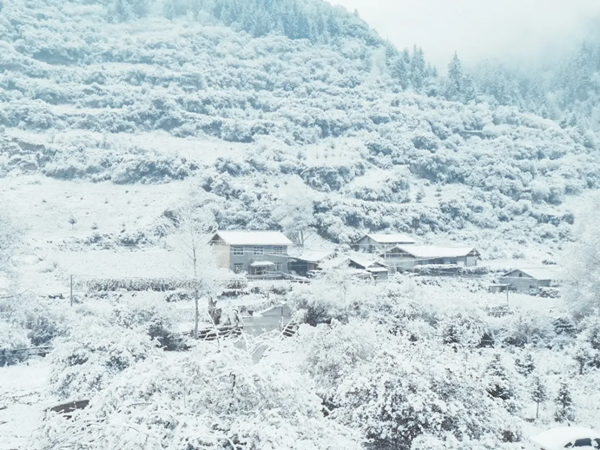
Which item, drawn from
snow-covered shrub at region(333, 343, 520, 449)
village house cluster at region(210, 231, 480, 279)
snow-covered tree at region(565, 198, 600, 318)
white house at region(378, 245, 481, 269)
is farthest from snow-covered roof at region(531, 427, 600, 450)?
white house at region(378, 245, 481, 269)

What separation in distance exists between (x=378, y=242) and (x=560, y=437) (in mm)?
49567

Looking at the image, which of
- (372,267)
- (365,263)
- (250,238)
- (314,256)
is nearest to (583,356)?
(372,267)

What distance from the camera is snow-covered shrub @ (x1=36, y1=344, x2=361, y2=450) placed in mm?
6891

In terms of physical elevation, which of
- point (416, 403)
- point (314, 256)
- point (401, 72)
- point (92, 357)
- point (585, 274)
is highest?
point (401, 72)

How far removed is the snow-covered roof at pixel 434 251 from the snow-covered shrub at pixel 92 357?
45.5m

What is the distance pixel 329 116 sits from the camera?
4313 inches

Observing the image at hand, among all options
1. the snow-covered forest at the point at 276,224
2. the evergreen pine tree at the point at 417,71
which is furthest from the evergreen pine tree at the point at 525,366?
the evergreen pine tree at the point at 417,71

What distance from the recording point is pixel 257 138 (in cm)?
9650

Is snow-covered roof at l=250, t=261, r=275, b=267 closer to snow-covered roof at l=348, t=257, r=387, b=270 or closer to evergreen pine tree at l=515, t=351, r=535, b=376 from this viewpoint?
snow-covered roof at l=348, t=257, r=387, b=270

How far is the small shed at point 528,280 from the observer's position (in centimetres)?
5275

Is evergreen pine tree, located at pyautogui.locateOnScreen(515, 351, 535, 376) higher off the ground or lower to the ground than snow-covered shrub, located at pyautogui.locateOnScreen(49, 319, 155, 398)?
lower

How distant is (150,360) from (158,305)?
21.2 m

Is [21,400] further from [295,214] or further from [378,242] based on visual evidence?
[378,242]

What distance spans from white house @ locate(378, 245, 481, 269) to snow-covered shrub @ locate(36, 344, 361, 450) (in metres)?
50.7
